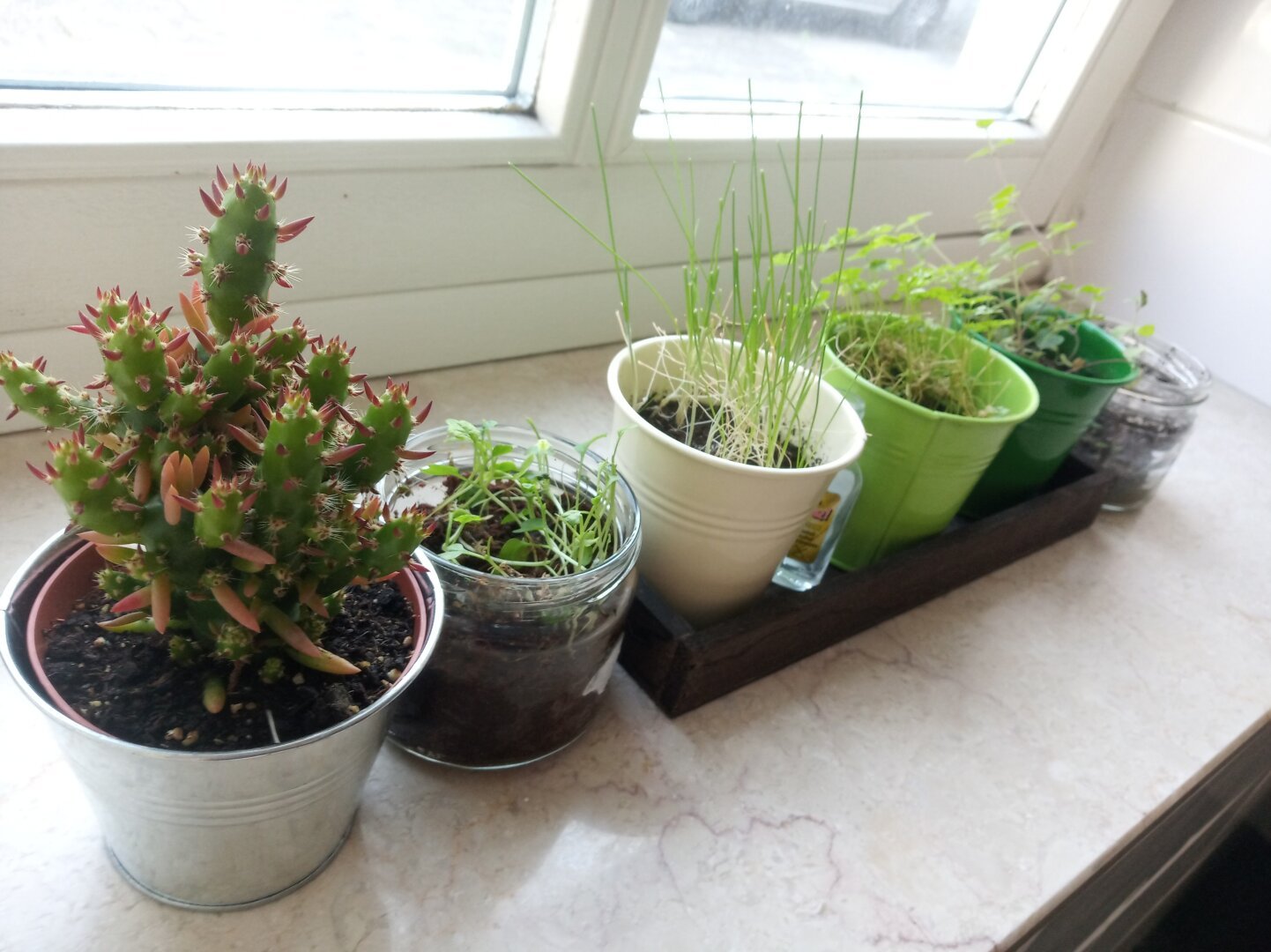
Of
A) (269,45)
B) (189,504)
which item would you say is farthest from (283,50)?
(189,504)

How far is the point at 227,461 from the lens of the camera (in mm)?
390

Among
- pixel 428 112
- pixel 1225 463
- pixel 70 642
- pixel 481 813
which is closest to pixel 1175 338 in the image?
pixel 1225 463

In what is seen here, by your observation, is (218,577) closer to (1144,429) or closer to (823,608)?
(823,608)

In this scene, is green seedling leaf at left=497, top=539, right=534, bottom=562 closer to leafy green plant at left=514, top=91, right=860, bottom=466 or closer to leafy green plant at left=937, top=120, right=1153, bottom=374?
leafy green plant at left=514, top=91, right=860, bottom=466

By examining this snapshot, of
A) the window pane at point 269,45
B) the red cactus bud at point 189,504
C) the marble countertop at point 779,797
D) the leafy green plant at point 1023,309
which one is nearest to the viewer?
the red cactus bud at point 189,504

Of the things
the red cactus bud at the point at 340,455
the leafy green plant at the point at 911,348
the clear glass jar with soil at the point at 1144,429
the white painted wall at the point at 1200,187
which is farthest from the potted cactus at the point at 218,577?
the white painted wall at the point at 1200,187

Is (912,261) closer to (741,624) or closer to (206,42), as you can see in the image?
(741,624)

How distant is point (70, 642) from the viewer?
430 millimetres

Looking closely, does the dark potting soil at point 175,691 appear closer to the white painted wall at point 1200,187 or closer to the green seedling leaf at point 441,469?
the green seedling leaf at point 441,469

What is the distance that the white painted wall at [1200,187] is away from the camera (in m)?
1.17

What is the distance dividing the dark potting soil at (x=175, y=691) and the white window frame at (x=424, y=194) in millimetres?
270

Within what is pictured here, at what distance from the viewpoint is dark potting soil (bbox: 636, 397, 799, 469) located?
2.15 ft

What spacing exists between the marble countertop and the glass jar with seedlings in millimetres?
41

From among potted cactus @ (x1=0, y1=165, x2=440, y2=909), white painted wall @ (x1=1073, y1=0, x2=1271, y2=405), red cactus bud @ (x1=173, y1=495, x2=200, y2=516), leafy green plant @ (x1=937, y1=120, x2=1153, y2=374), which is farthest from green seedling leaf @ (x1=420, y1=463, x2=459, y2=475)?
white painted wall @ (x1=1073, y1=0, x2=1271, y2=405)
